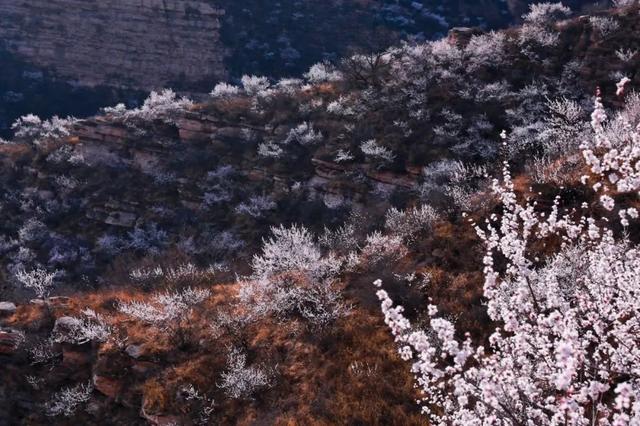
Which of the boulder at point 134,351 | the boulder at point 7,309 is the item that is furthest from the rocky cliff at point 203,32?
the boulder at point 134,351

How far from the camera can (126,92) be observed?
5200 cm

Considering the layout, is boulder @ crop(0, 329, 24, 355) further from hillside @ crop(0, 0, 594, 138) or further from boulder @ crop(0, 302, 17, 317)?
hillside @ crop(0, 0, 594, 138)

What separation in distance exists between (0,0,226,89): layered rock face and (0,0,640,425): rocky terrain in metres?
21.2

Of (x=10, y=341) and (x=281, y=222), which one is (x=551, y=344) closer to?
(x=10, y=341)

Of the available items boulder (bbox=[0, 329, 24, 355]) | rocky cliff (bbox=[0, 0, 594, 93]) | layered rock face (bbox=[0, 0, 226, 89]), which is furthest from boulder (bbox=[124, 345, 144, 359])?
layered rock face (bbox=[0, 0, 226, 89])

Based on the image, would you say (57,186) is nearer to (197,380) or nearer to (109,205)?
(109,205)

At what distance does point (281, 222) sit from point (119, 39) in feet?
138

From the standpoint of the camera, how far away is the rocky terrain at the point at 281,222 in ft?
37.7

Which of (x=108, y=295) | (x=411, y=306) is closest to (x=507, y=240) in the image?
(x=411, y=306)

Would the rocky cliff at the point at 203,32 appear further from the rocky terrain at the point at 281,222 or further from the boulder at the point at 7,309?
the boulder at the point at 7,309

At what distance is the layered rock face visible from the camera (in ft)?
174

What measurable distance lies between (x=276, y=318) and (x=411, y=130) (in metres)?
14.5

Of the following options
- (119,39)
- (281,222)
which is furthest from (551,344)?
(119,39)

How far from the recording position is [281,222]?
23.5 m
